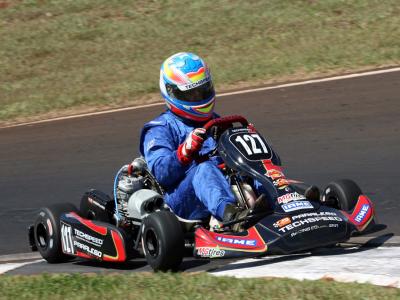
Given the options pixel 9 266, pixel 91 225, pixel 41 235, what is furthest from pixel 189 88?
pixel 9 266

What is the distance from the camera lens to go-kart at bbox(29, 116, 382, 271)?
219 inches

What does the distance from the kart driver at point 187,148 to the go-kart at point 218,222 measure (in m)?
0.09

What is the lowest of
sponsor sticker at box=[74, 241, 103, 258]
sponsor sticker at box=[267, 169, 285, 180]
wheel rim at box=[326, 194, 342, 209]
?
sponsor sticker at box=[74, 241, 103, 258]

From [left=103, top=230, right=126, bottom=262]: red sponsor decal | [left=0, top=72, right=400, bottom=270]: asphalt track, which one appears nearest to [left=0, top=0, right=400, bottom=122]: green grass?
[left=0, top=72, right=400, bottom=270]: asphalt track

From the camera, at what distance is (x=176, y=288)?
498 cm

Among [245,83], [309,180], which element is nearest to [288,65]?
[245,83]

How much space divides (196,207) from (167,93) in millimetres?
807

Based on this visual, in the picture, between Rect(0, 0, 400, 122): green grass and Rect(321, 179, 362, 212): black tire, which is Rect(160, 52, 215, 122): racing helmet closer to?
Rect(321, 179, 362, 212): black tire

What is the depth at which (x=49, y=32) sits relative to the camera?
1434 centimetres

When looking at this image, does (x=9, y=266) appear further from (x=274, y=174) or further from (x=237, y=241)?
(x=274, y=174)

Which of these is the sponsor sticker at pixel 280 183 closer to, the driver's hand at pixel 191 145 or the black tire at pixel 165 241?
the driver's hand at pixel 191 145

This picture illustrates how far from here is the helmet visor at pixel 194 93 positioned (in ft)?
21.0

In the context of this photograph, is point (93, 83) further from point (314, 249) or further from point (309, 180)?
point (314, 249)

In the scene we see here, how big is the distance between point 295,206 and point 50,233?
68.6 inches
